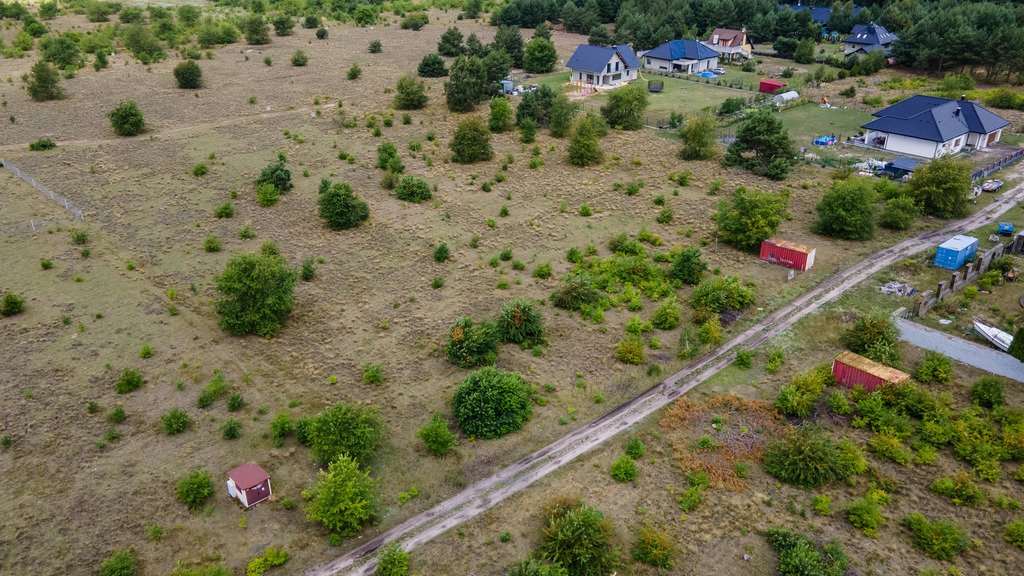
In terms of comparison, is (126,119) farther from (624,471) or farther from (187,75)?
(624,471)

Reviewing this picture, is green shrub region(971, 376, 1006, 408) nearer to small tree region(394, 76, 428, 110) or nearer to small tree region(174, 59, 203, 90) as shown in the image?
small tree region(394, 76, 428, 110)

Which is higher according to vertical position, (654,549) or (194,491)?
(194,491)

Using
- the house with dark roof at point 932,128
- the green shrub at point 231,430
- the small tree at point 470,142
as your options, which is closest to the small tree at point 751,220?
the small tree at point 470,142

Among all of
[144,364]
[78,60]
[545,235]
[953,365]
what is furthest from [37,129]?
[953,365]

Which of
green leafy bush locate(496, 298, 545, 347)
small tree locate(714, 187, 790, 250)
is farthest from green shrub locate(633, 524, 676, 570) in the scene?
small tree locate(714, 187, 790, 250)

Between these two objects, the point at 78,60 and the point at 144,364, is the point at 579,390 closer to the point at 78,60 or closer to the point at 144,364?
the point at 144,364

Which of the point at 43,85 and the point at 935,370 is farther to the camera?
the point at 43,85

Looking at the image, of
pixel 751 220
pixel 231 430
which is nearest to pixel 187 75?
pixel 231 430
